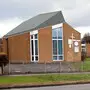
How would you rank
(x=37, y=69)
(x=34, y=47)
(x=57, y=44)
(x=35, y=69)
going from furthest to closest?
(x=57, y=44) → (x=34, y=47) → (x=37, y=69) → (x=35, y=69)

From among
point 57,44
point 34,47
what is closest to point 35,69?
point 34,47

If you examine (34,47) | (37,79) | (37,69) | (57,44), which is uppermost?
(57,44)

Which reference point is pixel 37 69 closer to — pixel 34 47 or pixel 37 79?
pixel 37 79

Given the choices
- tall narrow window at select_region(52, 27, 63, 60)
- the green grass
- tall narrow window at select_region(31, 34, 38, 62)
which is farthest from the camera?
tall narrow window at select_region(52, 27, 63, 60)

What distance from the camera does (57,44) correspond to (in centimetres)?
4612

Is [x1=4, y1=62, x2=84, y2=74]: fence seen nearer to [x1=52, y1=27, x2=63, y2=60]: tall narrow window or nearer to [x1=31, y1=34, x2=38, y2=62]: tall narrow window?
[x1=31, y1=34, x2=38, y2=62]: tall narrow window

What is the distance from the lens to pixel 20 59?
4534cm

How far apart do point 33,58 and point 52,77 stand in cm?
1993

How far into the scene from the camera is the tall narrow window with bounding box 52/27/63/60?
45.8 meters

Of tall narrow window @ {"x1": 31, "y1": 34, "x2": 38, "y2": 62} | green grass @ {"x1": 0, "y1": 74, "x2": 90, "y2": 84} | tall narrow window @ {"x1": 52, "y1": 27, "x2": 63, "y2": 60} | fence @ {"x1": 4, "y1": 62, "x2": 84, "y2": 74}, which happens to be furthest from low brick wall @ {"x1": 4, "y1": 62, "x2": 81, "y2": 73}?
tall narrow window @ {"x1": 52, "y1": 27, "x2": 63, "y2": 60}

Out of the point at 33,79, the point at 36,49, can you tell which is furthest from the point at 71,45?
the point at 33,79

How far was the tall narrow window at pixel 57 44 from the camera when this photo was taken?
1805 inches

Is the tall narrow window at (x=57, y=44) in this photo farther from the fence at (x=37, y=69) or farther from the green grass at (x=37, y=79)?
the green grass at (x=37, y=79)

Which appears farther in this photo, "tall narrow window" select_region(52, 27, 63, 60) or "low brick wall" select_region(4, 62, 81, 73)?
"tall narrow window" select_region(52, 27, 63, 60)
